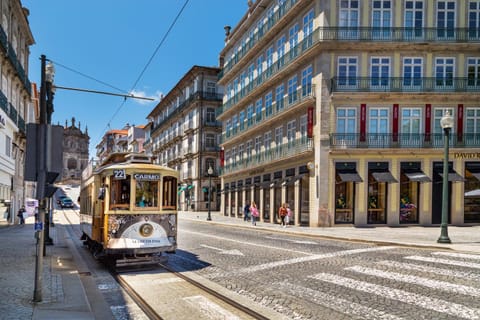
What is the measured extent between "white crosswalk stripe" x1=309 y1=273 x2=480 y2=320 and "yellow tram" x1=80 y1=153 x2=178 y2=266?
13.9 ft

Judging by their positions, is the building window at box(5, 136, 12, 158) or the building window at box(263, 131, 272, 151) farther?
the building window at box(263, 131, 272, 151)

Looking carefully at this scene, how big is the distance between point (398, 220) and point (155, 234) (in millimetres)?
19967

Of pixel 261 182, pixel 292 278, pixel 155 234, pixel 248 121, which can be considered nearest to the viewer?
pixel 292 278

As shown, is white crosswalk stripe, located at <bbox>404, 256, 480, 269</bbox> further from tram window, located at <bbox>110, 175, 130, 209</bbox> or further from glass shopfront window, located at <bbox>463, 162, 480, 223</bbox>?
glass shopfront window, located at <bbox>463, 162, 480, 223</bbox>

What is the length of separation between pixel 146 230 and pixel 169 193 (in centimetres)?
127

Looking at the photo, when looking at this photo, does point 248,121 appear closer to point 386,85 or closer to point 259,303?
point 386,85

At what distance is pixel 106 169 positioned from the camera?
36.5 feet

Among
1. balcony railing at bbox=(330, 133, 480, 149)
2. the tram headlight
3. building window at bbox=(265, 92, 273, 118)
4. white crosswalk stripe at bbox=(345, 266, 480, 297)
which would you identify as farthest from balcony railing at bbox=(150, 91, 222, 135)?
white crosswalk stripe at bbox=(345, 266, 480, 297)

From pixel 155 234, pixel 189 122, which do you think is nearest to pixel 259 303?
pixel 155 234

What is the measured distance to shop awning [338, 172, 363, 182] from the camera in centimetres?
2581

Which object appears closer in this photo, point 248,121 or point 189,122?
point 248,121

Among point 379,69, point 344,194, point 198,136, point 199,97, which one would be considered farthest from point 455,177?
point 199,97

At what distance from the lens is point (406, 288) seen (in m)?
8.21

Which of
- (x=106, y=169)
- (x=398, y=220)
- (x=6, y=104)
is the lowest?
(x=398, y=220)
